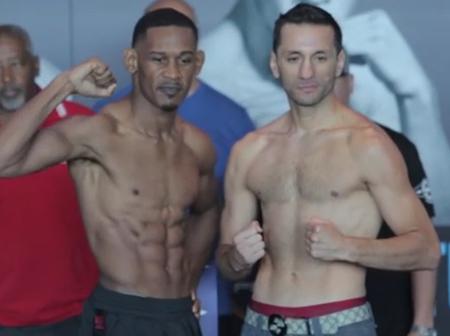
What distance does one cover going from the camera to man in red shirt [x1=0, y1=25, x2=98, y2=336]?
193 inches

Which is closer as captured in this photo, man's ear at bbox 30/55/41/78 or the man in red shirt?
the man in red shirt

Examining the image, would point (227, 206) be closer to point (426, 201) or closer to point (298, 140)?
point (298, 140)

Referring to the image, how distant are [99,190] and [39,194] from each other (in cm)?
42

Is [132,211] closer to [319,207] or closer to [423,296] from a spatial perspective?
[319,207]

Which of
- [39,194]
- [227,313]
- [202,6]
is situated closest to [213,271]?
[227,313]

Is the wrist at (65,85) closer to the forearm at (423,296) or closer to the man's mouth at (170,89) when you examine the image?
the man's mouth at (170,89)

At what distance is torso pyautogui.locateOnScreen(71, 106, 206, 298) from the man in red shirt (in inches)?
14.5

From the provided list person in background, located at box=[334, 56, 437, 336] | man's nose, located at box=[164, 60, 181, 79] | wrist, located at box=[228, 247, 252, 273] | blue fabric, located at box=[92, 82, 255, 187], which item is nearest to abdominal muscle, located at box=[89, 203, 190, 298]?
wrist, located at box=[228, 247, 252, 273]

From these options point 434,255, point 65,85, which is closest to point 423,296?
point 434,255

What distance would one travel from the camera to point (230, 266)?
4.32 m

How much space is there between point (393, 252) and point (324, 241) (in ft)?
0.81

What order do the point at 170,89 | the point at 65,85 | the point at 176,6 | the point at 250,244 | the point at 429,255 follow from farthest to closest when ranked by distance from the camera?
1. the point at 176,6
2. the point at 170,89
3. the point at 65,85
4. the point at 429,255
5. the point at 250,244

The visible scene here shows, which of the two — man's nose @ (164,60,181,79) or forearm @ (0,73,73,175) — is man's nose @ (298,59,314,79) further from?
forearm @ (0,73,73,175)

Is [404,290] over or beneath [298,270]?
beneath
